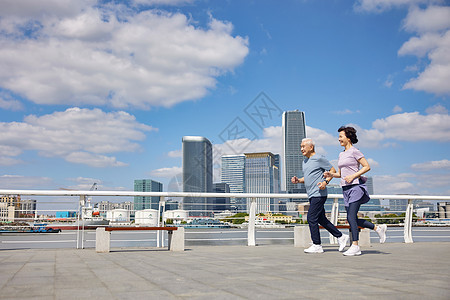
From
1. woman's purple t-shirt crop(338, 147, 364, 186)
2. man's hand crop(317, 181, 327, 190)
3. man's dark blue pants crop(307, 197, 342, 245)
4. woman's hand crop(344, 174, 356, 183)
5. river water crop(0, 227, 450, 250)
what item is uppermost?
woman's purple t-shirt crop(338, 147, 364, 186)

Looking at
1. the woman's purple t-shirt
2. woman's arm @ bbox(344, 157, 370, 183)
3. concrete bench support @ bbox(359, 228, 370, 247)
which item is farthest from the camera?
concrete bench support @ bbox(359, 228, 370, 247)

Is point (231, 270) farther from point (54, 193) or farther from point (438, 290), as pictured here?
point (54, 193)

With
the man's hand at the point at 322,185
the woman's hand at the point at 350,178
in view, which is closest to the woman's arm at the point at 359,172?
the woman's hand at the point at 350,178

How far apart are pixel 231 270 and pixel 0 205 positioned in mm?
5229

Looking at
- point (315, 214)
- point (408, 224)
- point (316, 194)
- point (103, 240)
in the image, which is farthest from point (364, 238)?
point (103, 240)

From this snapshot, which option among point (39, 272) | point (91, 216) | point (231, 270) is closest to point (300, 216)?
point (91, 216)

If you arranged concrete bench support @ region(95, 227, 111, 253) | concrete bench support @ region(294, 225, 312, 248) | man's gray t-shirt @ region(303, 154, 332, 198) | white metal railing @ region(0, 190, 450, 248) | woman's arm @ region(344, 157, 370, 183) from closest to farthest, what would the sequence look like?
woman's arm @ region(344, 157, 370, 183)
man's gray t-shirt @ region(303, 154, 332, 198)
concrete bench support @ region(95, 227, 111, 253)
white metal railing @ region(0, 190, 450, 248)
concrete bench support @ region(294, 225, 312, 248)

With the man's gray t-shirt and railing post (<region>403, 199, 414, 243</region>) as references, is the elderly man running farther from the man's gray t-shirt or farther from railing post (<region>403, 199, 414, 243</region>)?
railing post (<region>403, 199, 414, 243</region>)

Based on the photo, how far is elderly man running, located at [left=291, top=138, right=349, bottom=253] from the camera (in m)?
5.79

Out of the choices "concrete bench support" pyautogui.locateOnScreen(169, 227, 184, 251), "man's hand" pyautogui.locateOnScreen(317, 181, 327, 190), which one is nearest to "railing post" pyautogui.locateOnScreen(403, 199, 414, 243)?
"man's hand" pyautogui.locateOnScreen(317, 181, 327, 190)

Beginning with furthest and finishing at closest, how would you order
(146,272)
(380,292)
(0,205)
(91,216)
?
(91,216) → (0,205) → (146,272) → (380,292)

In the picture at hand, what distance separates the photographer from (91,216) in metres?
7.77

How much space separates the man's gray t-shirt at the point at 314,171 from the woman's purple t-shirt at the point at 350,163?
322mm

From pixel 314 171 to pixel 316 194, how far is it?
38 cm
